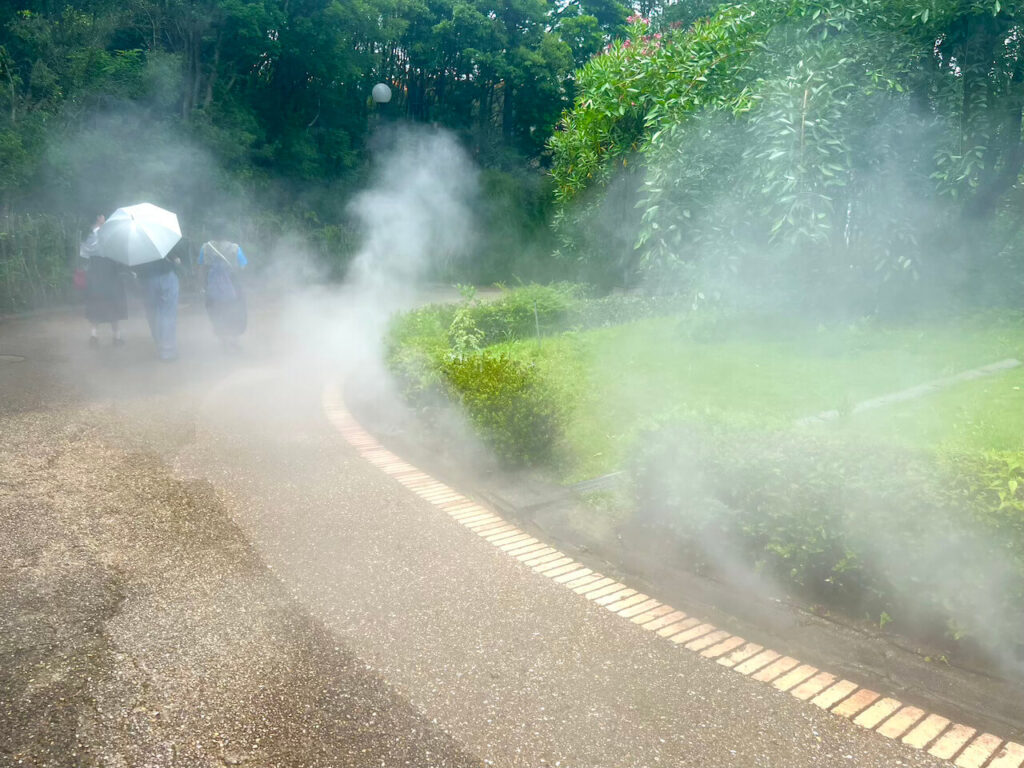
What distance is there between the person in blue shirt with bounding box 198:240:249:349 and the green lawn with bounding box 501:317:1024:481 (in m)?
3.27

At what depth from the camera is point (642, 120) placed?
12984mm

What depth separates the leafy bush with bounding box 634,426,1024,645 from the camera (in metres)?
3.30

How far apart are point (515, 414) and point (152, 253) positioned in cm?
561


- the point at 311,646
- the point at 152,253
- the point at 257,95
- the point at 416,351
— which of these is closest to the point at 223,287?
the point at 152,253

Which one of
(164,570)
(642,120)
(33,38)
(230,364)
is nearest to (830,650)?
(164,570)

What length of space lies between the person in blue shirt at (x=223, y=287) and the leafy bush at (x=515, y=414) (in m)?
5.40

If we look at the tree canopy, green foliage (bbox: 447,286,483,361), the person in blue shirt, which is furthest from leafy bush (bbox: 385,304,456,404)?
the tree canopy

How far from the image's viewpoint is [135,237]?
31.0 feet

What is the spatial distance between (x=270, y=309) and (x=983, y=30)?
10.9 metres

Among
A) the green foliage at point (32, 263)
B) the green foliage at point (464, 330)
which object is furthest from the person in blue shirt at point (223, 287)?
the green foliage at point (32, 263)

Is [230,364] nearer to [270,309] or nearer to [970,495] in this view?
[270,309]

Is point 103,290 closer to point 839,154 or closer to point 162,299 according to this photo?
point 162,299

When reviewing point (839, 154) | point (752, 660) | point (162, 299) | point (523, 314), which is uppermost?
point (839, 154)

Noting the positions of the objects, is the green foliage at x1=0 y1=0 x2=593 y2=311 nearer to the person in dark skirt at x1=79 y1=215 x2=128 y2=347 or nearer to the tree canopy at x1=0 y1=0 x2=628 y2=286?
the tree canopy at x1=0 y1=0 x2=628 y2=286
